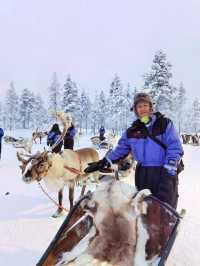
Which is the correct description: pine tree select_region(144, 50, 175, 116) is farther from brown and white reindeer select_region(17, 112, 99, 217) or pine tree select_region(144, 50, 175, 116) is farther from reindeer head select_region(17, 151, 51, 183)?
reindeer head select_region(17, 151, 51, 183)

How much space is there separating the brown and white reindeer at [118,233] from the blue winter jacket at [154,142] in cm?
63

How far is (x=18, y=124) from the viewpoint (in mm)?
106688

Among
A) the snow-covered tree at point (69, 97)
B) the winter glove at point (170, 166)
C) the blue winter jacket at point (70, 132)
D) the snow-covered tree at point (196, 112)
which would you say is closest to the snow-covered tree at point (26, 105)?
the snow-covered tree at point (69, 97)

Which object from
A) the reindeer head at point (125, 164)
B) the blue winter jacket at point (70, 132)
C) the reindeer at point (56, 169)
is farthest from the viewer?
the blue winter jacket at point (70, 132)

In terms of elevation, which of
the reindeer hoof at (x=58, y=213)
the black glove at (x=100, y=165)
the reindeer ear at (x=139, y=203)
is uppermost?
the black glove at (x=100, y=165)

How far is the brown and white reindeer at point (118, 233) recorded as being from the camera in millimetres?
4113

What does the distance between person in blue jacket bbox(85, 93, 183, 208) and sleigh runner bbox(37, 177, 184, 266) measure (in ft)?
1.64

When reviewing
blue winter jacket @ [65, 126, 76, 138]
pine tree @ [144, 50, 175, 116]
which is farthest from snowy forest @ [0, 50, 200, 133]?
blue winter jacket @ [65, 126, 76, 138]

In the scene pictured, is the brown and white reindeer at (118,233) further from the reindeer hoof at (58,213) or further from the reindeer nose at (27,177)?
the reindeer hoof at (58,213)

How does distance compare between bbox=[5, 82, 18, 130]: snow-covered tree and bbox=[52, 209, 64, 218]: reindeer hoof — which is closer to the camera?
bbox=[52, 209, 64, 218]: reindeer hoof

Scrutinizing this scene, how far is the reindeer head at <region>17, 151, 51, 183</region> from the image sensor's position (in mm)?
7957

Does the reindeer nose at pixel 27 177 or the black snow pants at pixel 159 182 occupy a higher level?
the black snow pants at pixel 159 182

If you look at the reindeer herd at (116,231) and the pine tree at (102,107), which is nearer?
the reindeer herd at (116,231)

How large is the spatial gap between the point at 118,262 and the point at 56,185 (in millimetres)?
4791
